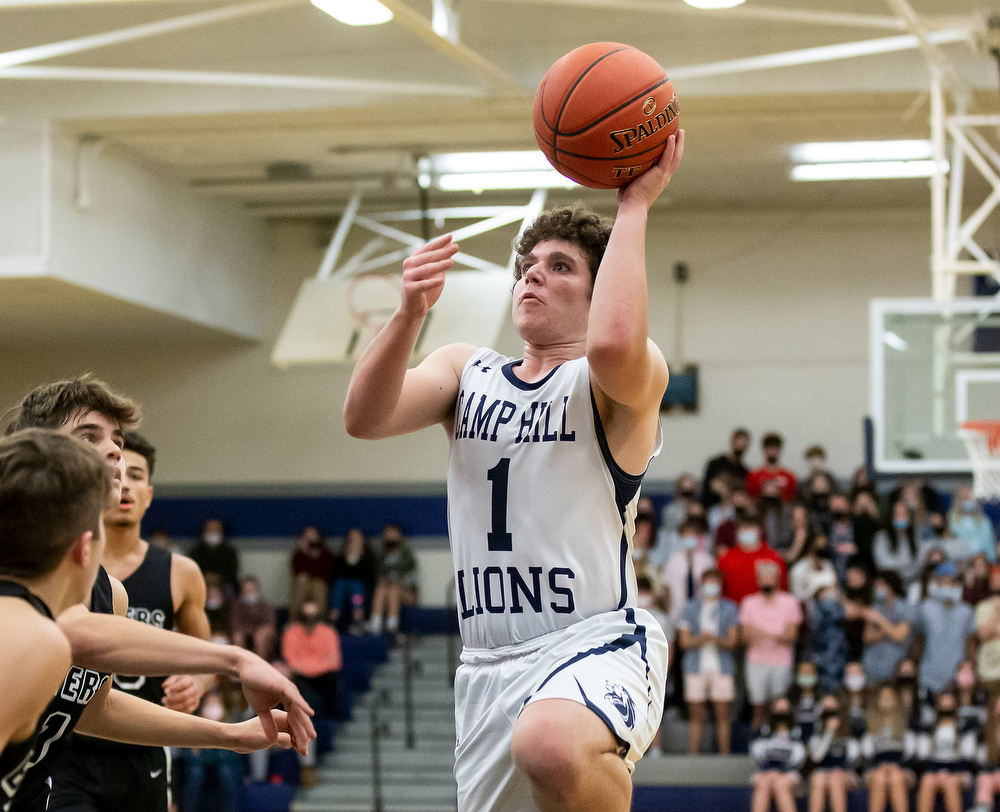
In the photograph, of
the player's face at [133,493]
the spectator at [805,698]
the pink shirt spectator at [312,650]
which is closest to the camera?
the player's face at [133,493]

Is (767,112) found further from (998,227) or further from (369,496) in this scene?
(369,496)

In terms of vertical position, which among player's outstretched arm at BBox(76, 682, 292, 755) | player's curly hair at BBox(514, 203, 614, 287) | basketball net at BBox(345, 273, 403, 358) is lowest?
player's outstretched arm at BBox(76, 682, 292, 755)

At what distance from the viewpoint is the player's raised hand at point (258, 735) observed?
277cm

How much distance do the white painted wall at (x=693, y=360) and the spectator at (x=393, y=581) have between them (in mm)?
1112

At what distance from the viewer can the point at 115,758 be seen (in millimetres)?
4039

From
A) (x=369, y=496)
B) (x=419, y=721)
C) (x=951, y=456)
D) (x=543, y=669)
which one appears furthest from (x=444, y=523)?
(x=543, y=669)

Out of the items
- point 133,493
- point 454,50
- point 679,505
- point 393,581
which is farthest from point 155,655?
point 393,581

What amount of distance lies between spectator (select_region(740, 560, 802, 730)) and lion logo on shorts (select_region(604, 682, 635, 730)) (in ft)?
28.3

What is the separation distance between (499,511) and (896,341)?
601cm

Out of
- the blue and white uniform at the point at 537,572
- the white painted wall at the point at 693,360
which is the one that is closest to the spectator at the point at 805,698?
the white painted wall at the point at 693,360

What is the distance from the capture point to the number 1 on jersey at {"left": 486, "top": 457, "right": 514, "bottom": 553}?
3.13m

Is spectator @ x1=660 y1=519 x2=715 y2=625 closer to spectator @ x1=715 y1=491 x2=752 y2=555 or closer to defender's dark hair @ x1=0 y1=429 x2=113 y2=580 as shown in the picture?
spectator @ x1=715 y1=491 x2=752 y2=555

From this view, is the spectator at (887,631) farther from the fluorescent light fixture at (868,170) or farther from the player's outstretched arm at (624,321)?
the player's outstretched arm at (624,321)

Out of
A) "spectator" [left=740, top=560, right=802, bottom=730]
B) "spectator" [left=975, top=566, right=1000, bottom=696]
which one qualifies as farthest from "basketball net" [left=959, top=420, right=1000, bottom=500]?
"spectator" [left=740, top=560, right=802, bottom=730]
